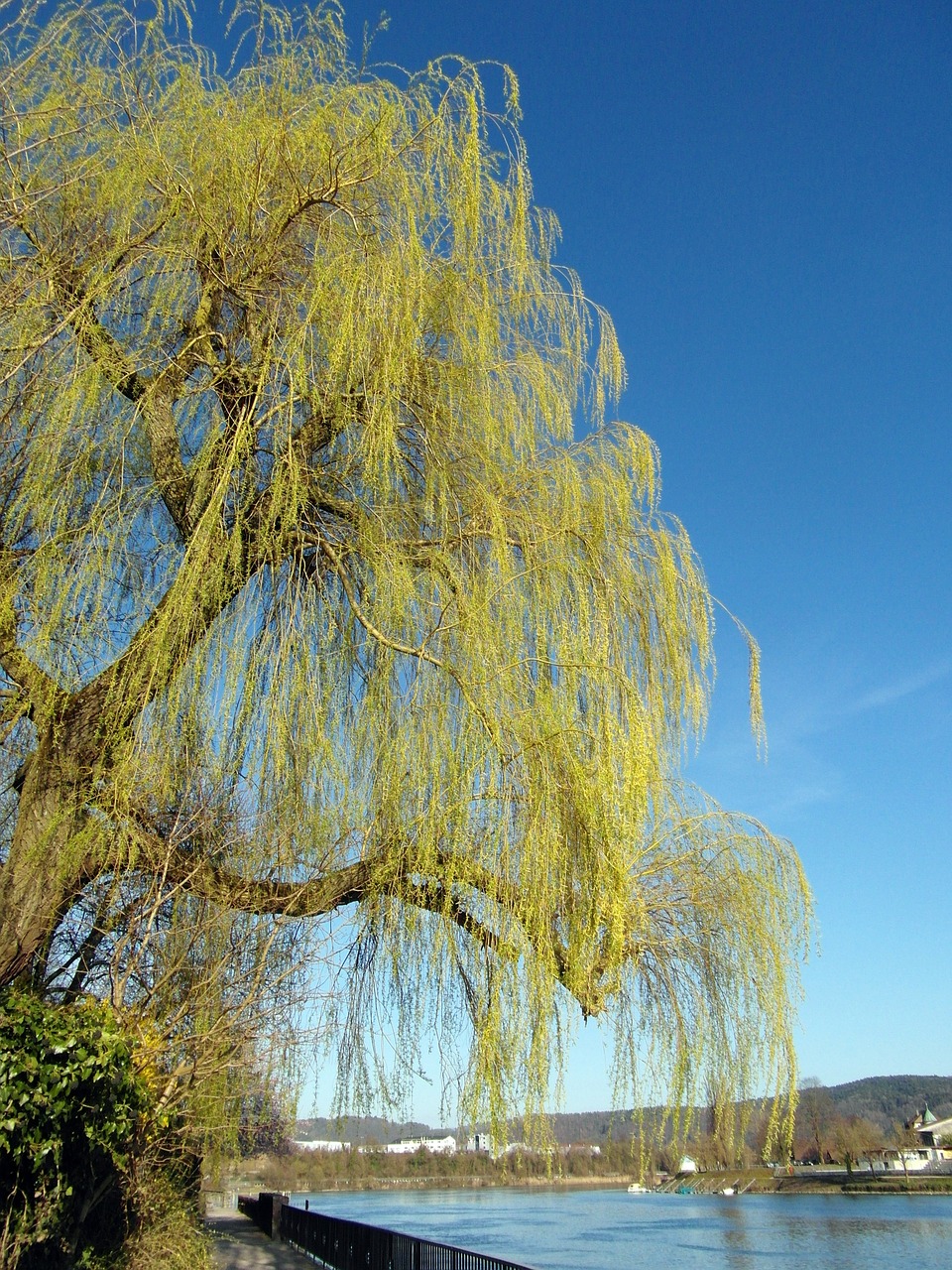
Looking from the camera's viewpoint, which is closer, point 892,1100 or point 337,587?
point 337,587

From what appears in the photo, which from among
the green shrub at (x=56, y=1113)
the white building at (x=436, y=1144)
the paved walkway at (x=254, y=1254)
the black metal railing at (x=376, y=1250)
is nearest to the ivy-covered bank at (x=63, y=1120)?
the green shrub at (x=56, y=1113)

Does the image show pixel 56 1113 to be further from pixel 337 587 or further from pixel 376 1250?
pixel 376 1250

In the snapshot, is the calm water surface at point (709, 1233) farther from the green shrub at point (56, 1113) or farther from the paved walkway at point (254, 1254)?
the green shrub at point (56, 1113)

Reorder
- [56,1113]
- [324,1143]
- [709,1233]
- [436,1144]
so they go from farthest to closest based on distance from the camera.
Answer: [709,1233]
[436,1144]
[324,1143]
[56,1113]

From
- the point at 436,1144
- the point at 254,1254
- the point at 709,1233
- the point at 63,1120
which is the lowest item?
the point at 709,1233

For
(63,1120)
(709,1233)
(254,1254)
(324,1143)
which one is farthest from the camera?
(709,1233)

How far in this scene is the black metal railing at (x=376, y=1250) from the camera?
24.8 ft

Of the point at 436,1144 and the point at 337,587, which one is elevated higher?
the point at 337,587

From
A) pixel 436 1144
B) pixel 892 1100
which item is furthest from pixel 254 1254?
pixel 892 1100

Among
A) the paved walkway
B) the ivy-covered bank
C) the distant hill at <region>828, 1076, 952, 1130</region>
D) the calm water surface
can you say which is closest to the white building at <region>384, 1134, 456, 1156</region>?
the ivy-covered bank

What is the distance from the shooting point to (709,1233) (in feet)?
138

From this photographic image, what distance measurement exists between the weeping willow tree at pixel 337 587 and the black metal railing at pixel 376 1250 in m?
3.79

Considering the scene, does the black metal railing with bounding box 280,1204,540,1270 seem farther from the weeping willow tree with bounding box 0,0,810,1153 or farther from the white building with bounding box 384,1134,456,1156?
the weeping willow tree with bounding box 0,0,810,1153

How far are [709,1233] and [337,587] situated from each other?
4730cm
